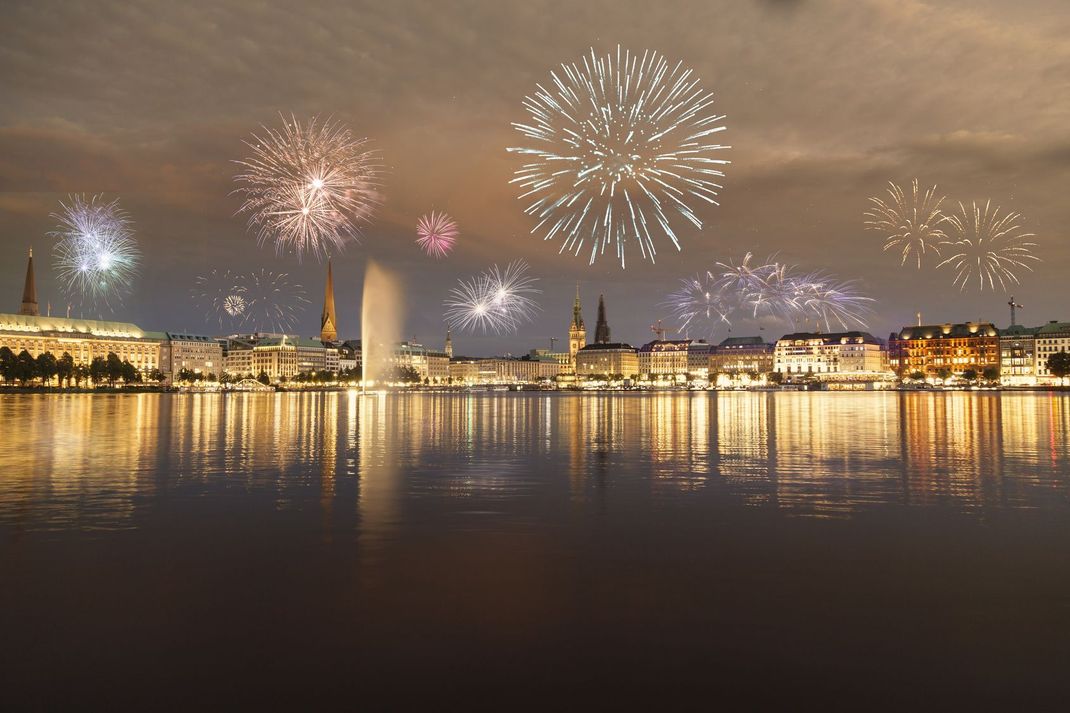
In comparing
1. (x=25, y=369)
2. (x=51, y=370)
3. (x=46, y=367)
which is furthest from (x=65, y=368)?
(x=25, y=369)

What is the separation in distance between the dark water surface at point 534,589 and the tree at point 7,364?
130955mm

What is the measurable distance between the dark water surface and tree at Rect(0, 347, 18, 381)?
131 metres

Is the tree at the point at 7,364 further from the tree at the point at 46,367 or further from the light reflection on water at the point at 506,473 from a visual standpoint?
the light reflection on water at the point at 506,473

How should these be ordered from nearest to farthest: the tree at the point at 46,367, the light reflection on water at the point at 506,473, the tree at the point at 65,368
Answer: the light reflection on water at the point at 506,473 < the tree at the point at 46,367 < the tree at the point at 65,368

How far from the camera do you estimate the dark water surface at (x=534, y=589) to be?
7699mm

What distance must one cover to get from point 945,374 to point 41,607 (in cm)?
22053

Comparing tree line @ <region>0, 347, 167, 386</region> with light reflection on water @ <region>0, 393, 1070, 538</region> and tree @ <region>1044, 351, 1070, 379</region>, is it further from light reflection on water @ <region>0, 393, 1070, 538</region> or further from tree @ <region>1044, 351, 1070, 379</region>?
tree @ <region>1044, 351, 1070, 379</region>

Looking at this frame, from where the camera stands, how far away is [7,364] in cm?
13225

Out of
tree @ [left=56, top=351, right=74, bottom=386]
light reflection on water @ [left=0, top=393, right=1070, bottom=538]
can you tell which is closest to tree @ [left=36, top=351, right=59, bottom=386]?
tree @ [left=56, top=351, right=74, bottom=386]

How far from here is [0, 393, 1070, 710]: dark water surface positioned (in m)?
7.70

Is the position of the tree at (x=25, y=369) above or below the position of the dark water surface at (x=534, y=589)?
above

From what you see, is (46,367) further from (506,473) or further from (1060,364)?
(1060,364)

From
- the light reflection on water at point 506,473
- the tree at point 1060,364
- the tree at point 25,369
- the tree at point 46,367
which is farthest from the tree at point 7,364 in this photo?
the tree at point 1060,364

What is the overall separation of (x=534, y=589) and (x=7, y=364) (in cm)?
15159
